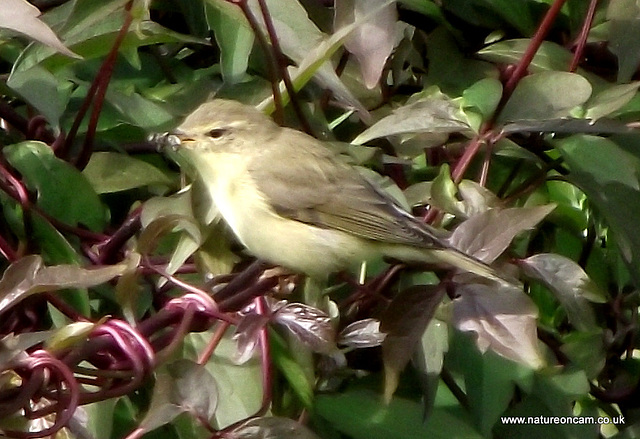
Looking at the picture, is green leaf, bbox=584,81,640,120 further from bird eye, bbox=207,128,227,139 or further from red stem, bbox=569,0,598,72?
bird eye, bbox=207,128,227,139

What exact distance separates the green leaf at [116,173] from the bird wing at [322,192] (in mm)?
282

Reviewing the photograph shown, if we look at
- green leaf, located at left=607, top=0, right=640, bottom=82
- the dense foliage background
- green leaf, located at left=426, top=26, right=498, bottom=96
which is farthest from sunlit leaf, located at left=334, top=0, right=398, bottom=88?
green leaf, located at left=607, top=0, right=640, bottom=82

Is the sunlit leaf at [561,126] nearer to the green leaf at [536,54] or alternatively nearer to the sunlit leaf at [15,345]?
the green leaf at [536,54]

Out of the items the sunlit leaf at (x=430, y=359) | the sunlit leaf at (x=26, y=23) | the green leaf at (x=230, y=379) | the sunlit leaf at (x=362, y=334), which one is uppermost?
the sunlit leaf at (x=26, y=23)

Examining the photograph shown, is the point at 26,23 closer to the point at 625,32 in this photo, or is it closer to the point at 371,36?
the point at 371,36

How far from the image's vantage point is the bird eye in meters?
1.77

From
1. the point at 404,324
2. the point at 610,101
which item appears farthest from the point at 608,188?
the point at 404,324

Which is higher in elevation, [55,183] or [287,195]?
[55,183]

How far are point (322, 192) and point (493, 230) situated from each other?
678 millimetres

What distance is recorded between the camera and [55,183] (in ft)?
4.79

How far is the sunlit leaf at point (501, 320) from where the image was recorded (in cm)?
118

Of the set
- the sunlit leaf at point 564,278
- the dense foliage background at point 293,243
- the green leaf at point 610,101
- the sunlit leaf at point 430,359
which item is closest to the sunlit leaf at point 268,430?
the dense foliage background at point 293,243

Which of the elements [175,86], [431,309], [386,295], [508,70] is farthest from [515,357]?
[175,86]

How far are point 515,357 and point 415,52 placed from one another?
72 centimetres
